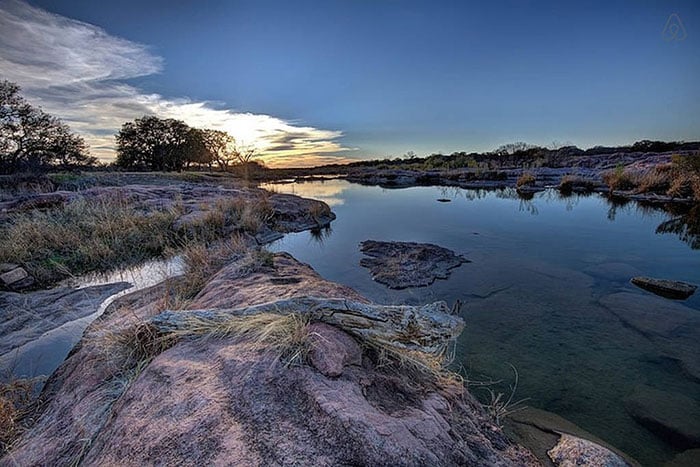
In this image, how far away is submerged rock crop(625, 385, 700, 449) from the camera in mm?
3041

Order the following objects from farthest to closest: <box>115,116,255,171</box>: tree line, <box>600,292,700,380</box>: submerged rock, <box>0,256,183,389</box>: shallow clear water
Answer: <box>115,116,255,171</box>: tree line → <box>600,292,700,380</box>: submerged rock → <box>0,256,183,389</box>: shallow clear water

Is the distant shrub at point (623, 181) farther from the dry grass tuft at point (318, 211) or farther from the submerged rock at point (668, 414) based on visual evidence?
the submerged rock at point (668, 414)

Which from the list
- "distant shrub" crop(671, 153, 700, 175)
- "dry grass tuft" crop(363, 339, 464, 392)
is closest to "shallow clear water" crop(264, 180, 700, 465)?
"dry grass tuft" crop(363, 339, 464, 392)

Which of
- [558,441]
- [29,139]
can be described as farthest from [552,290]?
[29,139]

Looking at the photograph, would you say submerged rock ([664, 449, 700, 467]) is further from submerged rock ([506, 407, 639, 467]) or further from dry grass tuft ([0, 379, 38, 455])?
dry grass tuft ([0, 379, 38, 455])

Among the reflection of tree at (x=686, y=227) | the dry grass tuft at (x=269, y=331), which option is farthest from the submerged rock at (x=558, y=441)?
the reflection of tree at (x=686, y=227)

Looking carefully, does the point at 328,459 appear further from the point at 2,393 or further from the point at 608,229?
the point at 608,229

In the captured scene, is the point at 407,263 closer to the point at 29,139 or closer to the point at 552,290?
the point at 552,290

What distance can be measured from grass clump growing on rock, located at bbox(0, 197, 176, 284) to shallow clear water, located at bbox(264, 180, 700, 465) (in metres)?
3.72

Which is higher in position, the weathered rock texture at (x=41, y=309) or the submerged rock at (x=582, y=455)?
the submerged rock at (x=582, y=455)

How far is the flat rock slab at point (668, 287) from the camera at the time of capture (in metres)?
6.03

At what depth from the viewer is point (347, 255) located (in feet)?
31.4

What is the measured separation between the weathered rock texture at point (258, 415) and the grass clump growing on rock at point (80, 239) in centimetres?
573

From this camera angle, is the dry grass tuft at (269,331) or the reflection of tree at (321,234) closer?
the dry grass tuft at (269,331)
